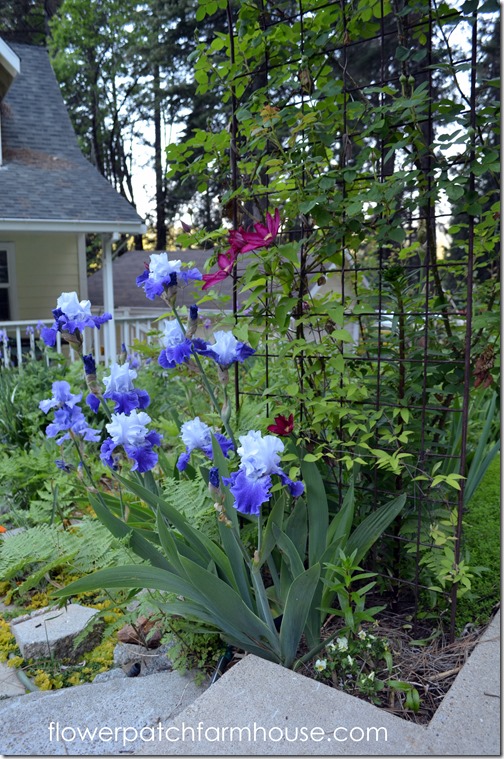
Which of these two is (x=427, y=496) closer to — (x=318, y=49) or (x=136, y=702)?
(x=136, y=702)

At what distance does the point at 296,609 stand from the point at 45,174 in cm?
760

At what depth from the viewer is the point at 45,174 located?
7898 millimetres

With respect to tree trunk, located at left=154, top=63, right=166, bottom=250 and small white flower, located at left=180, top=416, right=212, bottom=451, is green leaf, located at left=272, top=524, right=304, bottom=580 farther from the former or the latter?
tree trunk, located at left=154, top=63, right=166, bottom=250

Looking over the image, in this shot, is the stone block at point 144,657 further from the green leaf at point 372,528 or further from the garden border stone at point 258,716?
the green leaf at point 372,528

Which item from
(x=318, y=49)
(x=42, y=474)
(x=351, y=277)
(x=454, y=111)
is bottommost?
(x=42, y=474)

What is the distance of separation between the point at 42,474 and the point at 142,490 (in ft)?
4.74

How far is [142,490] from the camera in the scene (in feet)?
5.68

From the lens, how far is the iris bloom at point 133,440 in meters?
1.60

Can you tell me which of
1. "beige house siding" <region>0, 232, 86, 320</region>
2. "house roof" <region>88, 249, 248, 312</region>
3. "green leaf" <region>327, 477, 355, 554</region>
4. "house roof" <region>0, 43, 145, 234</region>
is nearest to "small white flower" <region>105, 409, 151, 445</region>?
"green leaf" <region>327, 477, 355, 554</region>

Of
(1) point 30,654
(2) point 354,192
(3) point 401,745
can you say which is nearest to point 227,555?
(3) point 401,745

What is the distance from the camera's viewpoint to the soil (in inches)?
64.2

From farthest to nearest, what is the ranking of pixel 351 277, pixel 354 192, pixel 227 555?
1. pixel 351 277
2. pixel 354 192
3. pixel 227 555

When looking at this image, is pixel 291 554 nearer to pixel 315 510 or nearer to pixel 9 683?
pixel 315 510

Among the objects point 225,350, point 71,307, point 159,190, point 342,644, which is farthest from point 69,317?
point 159,190
